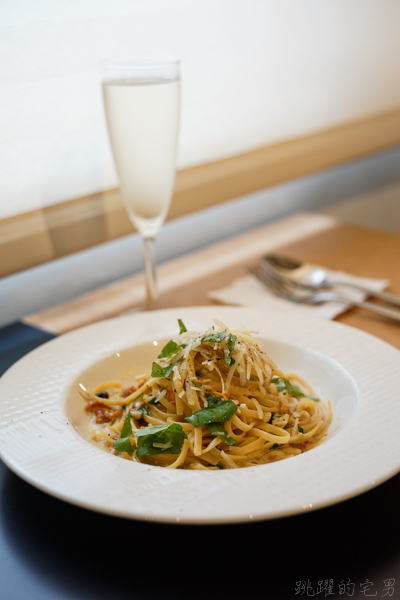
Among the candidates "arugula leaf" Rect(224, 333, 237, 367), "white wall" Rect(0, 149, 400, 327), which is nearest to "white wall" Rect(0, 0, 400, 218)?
"white wall" Rect(0, 149, 400, 327)

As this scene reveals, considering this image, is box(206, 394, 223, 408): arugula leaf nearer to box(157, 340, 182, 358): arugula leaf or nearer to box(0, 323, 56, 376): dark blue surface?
box(157, 340, 182, 358): arugula leaf

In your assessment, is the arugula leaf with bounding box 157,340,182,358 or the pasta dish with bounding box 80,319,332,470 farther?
the arugula leaf with bounding box 157,340,182,358

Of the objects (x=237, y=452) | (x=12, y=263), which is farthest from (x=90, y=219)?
(x=237, y=452)

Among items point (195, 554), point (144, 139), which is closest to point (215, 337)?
point (195, 554)

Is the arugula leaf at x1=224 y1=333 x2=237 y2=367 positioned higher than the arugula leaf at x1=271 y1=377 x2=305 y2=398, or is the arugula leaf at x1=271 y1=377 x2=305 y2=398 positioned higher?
the arugula leaf at x1=224 y1=333 x2=237 y2=367

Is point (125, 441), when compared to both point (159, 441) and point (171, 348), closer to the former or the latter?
point (159, 441)

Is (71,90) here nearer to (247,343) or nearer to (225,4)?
(225,4)
